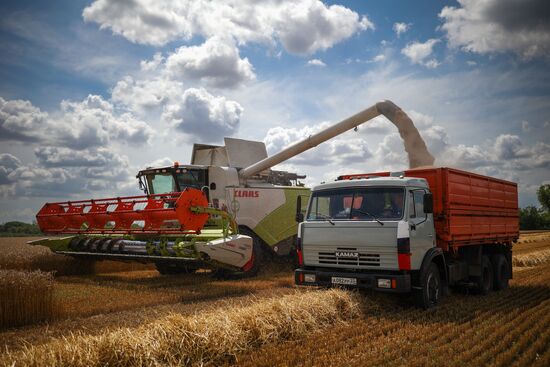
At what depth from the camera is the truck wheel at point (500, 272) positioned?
34.3 feet

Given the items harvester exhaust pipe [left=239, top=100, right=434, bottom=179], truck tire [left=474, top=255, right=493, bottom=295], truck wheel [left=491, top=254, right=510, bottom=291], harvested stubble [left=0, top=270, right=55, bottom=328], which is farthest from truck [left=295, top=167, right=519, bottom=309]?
harvested stubble [left=0, top=270, right=55, bottom=328]

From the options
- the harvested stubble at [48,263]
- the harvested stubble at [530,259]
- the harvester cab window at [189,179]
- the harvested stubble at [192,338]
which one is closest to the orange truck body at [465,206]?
the harvested stubble at [192,338]

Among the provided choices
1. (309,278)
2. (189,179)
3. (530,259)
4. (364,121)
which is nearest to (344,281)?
(309,278)

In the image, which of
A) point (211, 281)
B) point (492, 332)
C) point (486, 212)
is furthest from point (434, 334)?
point (211, 281)

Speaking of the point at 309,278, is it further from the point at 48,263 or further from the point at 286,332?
the point at 48,263

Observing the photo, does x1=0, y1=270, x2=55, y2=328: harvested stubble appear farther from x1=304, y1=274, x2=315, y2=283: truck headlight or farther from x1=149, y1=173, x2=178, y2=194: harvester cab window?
x1=149, y1=173, x2=178, y2=194: harvester cab window

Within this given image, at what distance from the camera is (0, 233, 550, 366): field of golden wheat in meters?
4.66

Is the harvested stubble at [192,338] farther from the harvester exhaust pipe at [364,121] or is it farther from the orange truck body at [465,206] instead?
the harvester exhaust pipe at [364,121]

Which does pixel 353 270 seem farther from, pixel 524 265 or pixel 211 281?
pixel 524 265

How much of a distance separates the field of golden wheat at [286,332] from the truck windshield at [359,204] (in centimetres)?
135

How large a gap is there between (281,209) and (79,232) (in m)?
5.65

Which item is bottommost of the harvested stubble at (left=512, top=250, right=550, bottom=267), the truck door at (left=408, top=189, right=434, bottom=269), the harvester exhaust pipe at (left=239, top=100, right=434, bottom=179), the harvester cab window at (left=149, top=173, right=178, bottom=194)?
the harvested stubble at (left=512, top=250, right=550, bottom=267)

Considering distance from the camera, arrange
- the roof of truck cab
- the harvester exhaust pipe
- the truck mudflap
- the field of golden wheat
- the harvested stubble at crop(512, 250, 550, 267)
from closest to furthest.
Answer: the field of golden wheat < the truck mudflap < the roof of truck cab < the harvester exhaust pipe < the harvested stubble at crop(512, 250, 550, 267)

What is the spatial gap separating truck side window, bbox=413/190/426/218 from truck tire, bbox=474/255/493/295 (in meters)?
2.88
